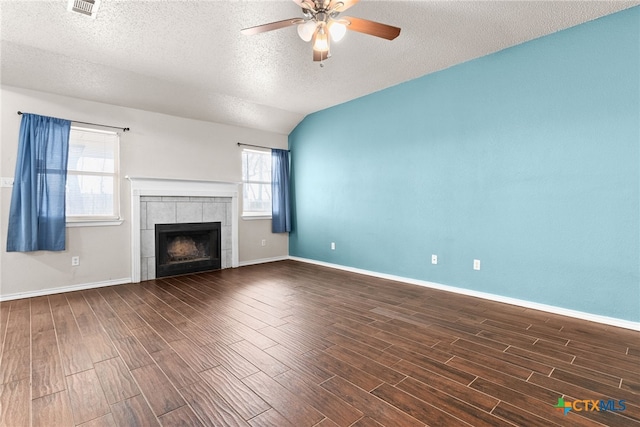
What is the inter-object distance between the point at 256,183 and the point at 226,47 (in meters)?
2.94

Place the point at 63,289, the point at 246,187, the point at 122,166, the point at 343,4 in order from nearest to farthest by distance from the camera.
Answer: the point at 343,4
the point at 63,289
the point at 122,166
the point at 246,187

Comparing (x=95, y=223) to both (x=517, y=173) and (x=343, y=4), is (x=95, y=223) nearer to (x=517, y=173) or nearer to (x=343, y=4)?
(x=343, y=4)

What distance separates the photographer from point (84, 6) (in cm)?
256

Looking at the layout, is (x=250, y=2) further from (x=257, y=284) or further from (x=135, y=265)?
(x=135, y=265)

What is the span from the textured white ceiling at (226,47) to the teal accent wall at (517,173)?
33cm

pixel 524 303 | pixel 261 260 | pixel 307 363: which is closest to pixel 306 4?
pixel 307 363

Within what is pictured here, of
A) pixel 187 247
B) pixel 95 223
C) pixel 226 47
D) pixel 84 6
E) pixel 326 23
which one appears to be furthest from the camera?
pixel 187 247

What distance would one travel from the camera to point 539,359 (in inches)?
85.7

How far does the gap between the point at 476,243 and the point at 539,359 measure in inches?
65.9

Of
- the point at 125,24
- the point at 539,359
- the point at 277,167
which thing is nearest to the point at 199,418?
the point at 539,359

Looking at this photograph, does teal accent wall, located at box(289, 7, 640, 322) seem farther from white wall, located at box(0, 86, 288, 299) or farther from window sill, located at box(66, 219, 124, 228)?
window sill, located at box(66, 219, 124, 228)

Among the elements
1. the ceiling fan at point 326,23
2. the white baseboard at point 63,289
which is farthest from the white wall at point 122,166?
the ceiling fan at point 326,23

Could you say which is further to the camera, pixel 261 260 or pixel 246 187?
pixel 261 260

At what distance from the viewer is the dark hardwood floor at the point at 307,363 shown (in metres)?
1.63
